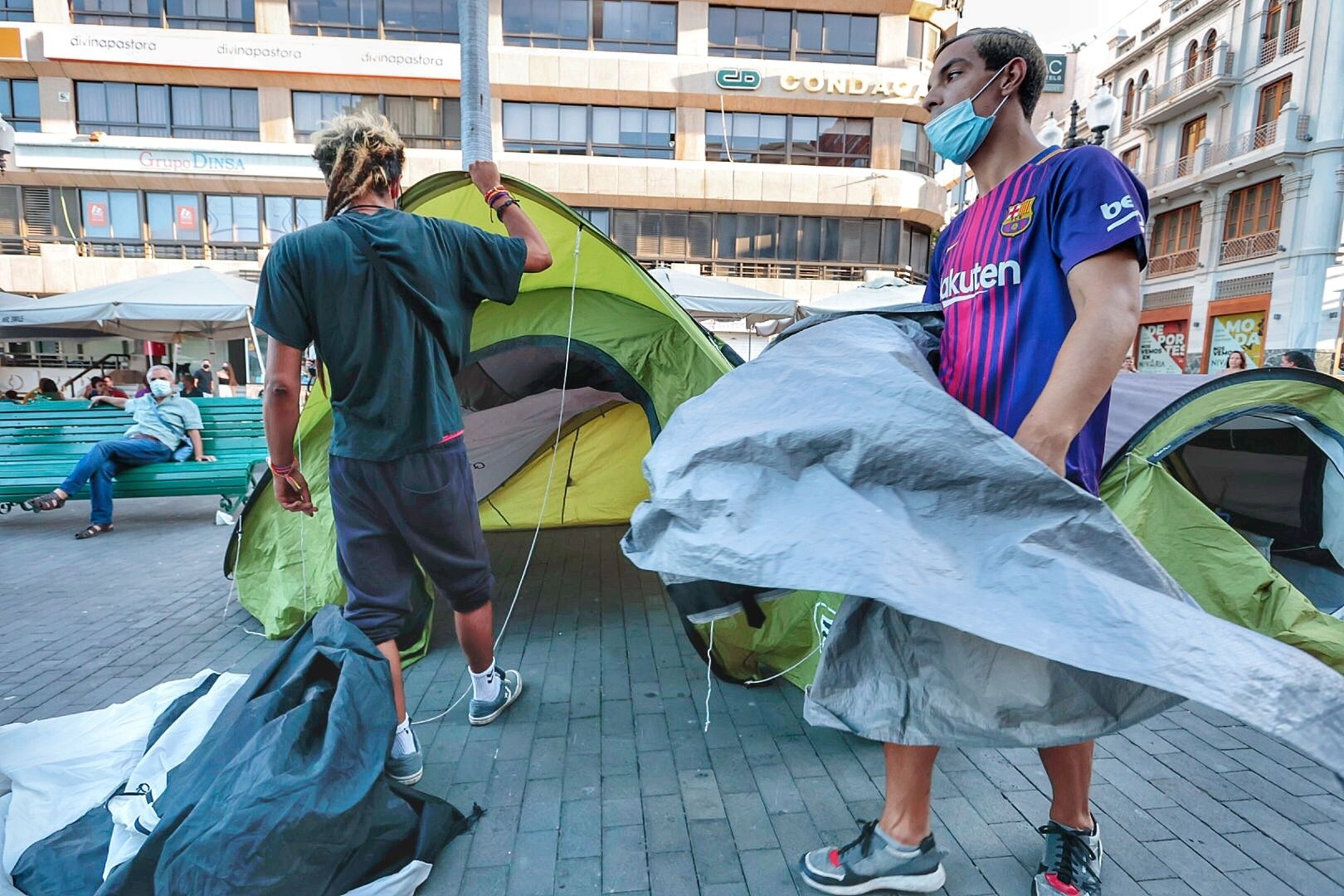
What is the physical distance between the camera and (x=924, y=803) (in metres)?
1.82

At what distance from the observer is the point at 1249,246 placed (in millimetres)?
22422

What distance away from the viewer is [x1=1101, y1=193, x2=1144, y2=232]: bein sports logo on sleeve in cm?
137

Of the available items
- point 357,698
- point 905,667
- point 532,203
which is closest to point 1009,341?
point 905,667

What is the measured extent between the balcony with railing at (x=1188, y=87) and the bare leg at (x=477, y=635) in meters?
30.3

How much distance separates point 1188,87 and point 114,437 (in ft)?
106

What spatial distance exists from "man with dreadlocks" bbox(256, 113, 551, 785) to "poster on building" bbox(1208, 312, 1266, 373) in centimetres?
2523

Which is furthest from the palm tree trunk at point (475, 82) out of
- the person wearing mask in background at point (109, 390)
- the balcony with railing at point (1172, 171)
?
the balcony with railing at point (1172, 171)

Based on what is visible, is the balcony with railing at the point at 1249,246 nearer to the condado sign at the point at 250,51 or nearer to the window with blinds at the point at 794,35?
the window with blinds at the point at 794,35

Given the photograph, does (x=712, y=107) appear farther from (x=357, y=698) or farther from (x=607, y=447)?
(x=357, y=698)

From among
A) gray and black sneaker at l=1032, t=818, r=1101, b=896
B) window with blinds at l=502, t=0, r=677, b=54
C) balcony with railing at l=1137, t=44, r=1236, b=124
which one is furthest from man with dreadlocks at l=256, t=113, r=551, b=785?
balcony with railing at l=1137, t=44, r=1236, b=124

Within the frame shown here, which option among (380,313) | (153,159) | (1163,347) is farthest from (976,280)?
(1163,347)

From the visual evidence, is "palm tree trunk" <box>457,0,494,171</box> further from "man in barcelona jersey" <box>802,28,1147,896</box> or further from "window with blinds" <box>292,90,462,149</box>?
"window with blinds" <box>292,90,462,149</box>

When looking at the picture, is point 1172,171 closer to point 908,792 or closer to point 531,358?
point 531,358

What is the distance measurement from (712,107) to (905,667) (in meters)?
22.8
